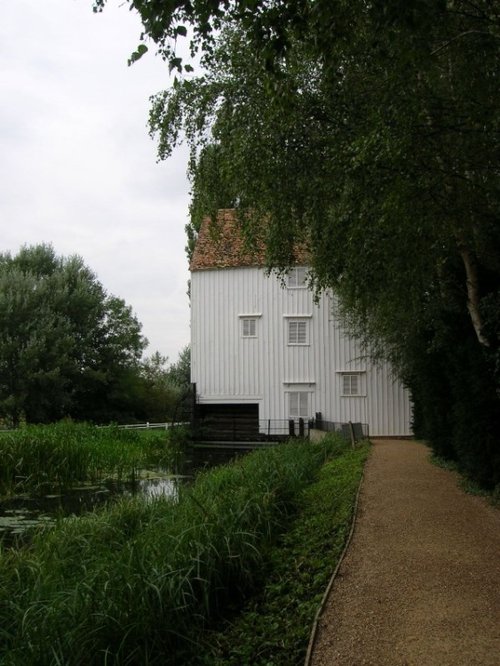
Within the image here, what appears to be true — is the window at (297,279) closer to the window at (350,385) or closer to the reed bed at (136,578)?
the window at (350,385)

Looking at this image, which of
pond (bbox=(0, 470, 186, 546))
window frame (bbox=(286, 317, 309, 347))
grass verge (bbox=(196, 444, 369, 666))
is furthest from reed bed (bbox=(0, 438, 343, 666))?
window frame (bbox=(286, 317, 309, 347))

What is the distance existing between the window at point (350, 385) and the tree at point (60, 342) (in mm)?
15856

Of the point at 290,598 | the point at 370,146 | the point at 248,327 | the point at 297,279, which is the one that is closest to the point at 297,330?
the point at 248,327

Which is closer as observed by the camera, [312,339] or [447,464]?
[447,464]

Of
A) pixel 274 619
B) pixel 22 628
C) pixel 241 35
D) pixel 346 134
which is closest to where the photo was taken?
pixel 22 628

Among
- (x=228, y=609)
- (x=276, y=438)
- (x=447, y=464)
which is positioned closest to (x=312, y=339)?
(x=276, y=438)

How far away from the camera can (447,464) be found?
1431cm

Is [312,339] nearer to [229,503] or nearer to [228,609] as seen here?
[229,503]

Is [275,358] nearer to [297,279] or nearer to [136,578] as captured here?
[297,279]

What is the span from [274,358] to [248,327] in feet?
6.40

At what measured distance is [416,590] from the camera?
5367 mm

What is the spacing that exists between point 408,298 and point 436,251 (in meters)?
0.92

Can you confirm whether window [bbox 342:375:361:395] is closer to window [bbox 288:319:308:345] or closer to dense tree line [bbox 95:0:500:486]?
window [bbox 288:319:308:345]

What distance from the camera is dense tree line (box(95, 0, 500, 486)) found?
5.41 metres
